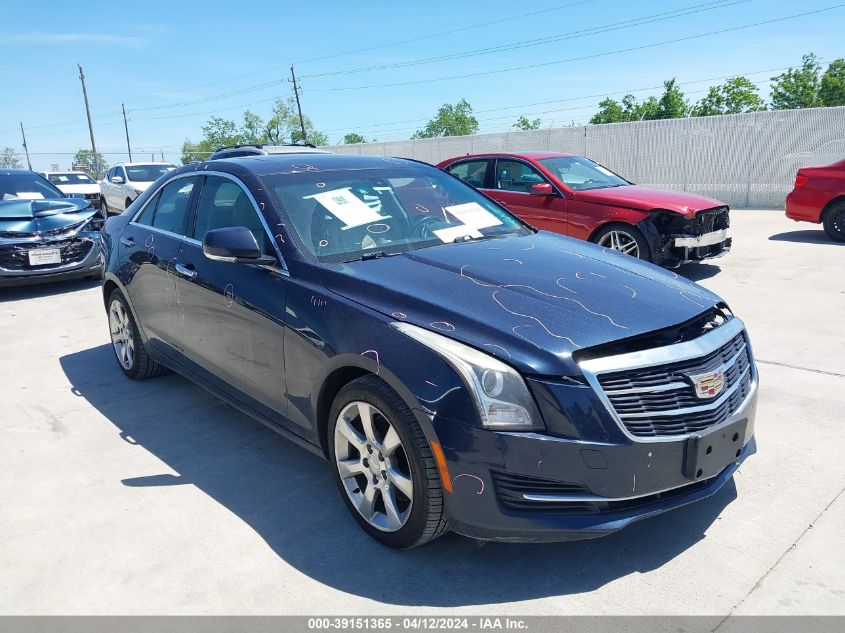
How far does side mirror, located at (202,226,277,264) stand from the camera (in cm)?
349

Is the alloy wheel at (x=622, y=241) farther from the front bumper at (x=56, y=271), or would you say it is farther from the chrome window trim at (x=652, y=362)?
the front bumper at (x=56, y=271)

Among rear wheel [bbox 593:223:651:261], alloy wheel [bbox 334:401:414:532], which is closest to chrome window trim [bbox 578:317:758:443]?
alloy wheel [bbox 334:401:414:532]

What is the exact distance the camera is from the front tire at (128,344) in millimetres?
5277

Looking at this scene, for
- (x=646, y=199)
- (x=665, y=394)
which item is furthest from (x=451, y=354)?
(x=646, y=199)

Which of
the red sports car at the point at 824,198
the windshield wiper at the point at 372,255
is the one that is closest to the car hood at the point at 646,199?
the red sports car at the point at 824,198

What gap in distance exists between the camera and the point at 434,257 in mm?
3543

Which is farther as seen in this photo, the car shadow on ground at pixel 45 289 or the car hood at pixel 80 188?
the car hood at pixel 80 188

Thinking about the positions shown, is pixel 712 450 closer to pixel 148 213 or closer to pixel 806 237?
pixel 148 213

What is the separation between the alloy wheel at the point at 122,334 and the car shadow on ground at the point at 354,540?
1043 millimetres

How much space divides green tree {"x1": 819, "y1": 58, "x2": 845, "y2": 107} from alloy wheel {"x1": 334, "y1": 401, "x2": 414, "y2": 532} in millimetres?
78562

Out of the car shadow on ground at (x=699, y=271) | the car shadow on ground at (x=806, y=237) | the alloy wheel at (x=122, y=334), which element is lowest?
the car shadow on ground at (x=806, y=237)

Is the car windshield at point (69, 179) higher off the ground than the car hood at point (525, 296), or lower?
higher

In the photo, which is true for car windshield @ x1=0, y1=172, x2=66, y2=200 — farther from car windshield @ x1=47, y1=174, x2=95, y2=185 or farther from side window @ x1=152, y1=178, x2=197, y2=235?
car windshield @ x1=47, y1=174, x2=95, y2=185

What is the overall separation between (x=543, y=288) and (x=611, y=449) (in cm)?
87
